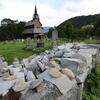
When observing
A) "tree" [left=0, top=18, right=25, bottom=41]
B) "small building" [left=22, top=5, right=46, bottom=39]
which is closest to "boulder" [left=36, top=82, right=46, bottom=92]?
"small building" [left=22, top=5, right=46, bottom=39]

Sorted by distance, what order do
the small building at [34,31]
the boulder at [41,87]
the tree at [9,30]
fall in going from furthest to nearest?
the small building at [34,31]
the tree at [9,30]
the boulder at [41,87]

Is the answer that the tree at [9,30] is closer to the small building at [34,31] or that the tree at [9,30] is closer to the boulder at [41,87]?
the small building at [34,31]

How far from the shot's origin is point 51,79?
239cm

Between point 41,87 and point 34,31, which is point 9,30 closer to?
point 34,31

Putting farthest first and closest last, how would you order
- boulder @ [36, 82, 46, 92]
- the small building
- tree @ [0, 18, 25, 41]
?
the small building < tree @ [0, 18, 25, 41] < boulder @ [36, 82, 46, 92]

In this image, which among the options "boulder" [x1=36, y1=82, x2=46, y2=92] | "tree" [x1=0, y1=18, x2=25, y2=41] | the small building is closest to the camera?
"boulder" [x1=36, y1=82, x2=46, y2=92]

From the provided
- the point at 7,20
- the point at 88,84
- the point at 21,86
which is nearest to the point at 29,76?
the point at 21,86

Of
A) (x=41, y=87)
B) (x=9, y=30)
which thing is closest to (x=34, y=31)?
(x=9, y=30)

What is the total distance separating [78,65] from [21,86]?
151cm

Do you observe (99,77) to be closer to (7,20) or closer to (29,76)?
(29,76)

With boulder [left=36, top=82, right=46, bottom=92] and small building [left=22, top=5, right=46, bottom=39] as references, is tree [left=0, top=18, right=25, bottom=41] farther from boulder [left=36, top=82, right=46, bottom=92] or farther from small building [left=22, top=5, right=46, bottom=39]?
boulder [left=36, top=82, right=46, bottom=92]

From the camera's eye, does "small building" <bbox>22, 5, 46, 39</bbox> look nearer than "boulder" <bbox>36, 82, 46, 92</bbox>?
No

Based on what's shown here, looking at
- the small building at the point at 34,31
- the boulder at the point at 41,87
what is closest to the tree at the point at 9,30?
the small building at the point at 34,31

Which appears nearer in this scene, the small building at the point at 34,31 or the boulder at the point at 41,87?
the boulder at the point at 41,87
